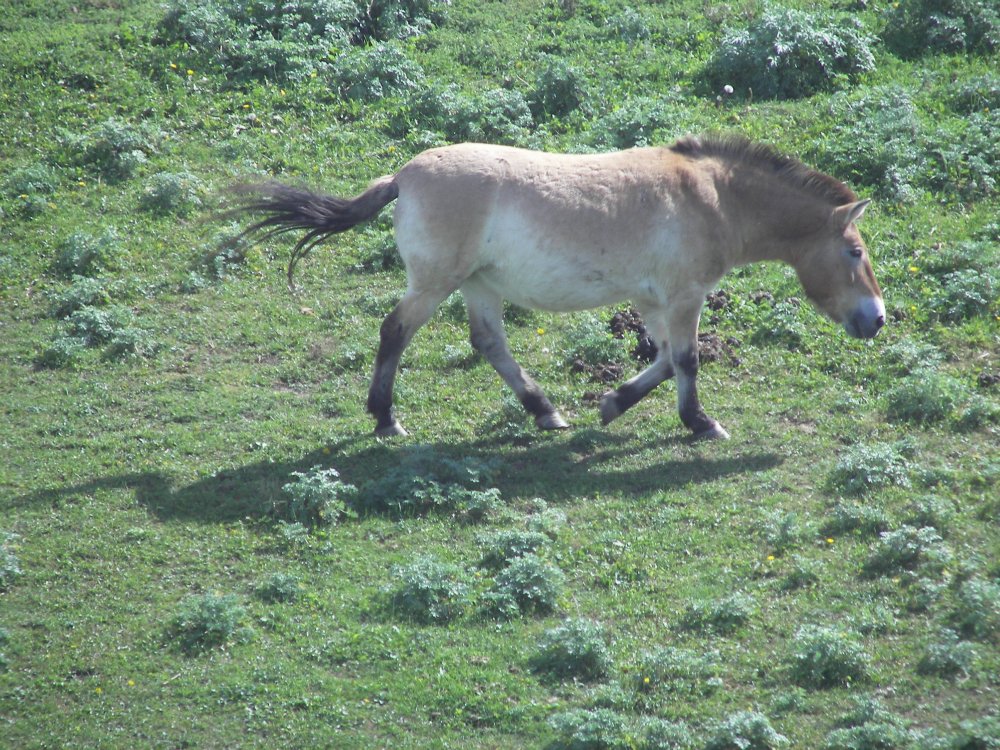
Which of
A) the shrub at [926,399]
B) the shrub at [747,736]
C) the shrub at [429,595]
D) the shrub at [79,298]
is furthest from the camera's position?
the shrub at [79,298]

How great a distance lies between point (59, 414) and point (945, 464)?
725 centimetres

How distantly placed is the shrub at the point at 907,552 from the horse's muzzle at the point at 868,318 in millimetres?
2547

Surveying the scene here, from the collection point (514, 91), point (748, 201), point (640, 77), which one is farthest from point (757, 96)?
point (748, 201)

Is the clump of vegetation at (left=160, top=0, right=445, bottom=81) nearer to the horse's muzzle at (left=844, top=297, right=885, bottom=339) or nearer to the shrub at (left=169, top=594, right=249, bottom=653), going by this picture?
the horse's muzzle at (left=844, top=297, right=885, bottom=339)

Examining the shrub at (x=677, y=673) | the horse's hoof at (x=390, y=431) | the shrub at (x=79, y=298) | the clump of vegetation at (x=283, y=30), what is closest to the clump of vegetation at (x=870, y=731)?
the shrub at (x=677, y=673)

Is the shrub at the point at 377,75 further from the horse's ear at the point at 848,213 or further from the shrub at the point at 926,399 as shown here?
the shrub at the point at 926,399

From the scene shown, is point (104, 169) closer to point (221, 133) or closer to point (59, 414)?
point (221, 133)

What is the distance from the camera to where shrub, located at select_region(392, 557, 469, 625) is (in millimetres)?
6898

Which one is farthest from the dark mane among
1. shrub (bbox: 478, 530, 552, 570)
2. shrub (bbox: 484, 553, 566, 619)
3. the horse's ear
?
shrub (bbox: 484, 553, 566, 619)

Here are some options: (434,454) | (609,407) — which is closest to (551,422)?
(609,407)

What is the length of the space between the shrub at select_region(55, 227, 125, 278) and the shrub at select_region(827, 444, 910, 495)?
779 cm

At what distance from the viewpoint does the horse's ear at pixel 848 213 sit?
894cm

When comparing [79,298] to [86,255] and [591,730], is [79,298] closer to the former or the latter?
[86,255]

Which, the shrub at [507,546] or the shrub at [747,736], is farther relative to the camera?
the shrub at [507,546]
